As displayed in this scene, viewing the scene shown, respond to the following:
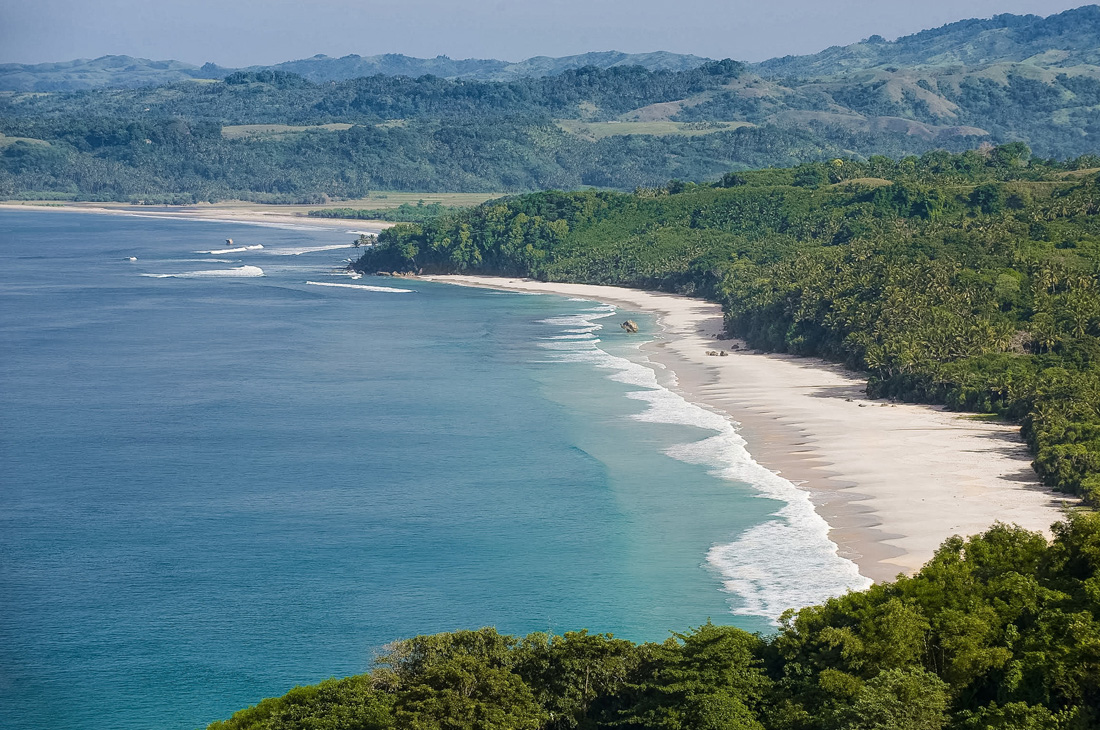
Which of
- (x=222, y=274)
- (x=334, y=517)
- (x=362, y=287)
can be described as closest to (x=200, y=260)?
(x=222, y=274)

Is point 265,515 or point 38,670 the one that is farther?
point 265,515

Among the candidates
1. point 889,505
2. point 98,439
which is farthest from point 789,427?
point 98,439

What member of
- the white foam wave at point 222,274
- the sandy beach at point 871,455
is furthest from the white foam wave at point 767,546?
the white foam wave at point 222,274

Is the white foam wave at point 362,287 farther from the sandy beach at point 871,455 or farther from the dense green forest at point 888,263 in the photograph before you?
the sandy beach at point 871,455

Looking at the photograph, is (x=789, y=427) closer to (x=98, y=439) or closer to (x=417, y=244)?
(x=98, y=439)

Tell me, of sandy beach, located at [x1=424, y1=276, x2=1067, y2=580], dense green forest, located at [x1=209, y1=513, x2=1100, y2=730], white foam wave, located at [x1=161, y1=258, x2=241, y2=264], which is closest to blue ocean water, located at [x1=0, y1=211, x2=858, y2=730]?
sandy beach, located at [x1=424, y1=276, x2=1067, y2=580]

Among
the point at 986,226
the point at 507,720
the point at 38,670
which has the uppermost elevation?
the point at 986,226

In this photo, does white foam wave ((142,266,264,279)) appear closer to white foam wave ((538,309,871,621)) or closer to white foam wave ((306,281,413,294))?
white foam wave ((306,281,413,294))
